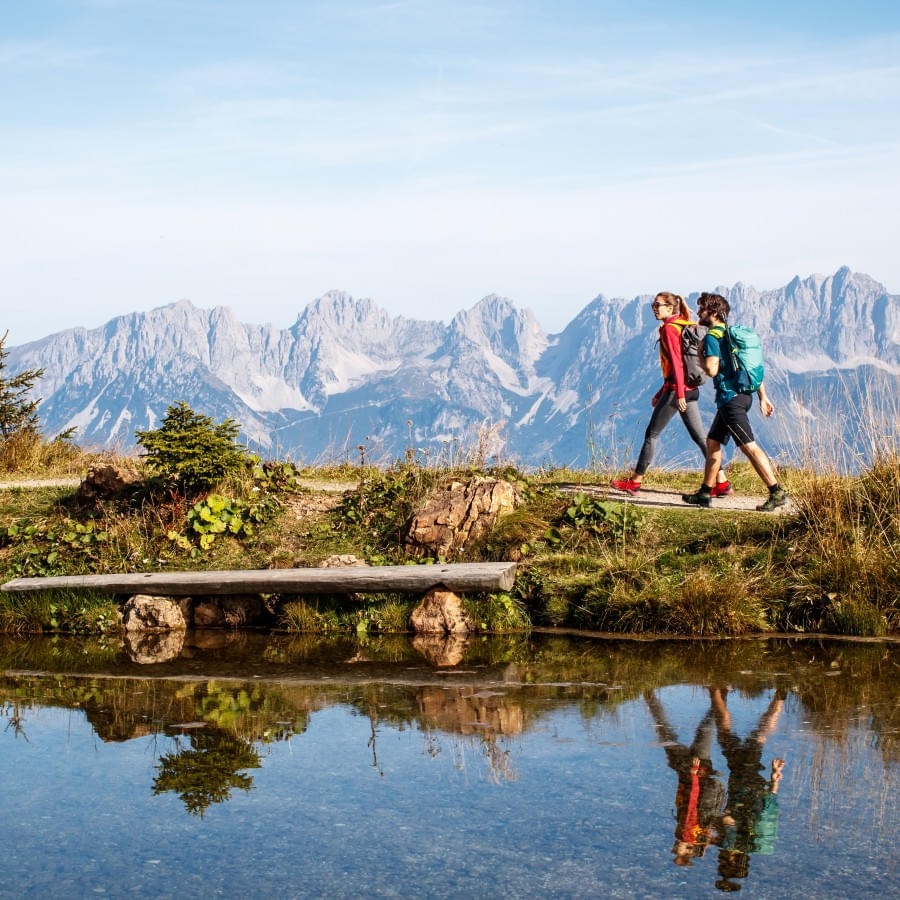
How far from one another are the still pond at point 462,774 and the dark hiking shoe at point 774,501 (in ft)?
9.39

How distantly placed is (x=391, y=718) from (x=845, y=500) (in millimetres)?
5817

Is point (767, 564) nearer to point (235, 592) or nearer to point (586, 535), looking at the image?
point (586, 535)

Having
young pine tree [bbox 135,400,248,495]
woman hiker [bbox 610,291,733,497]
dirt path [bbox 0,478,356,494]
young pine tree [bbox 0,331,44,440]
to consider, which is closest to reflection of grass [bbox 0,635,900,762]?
young pine tree [bbox 135,400,248,495]

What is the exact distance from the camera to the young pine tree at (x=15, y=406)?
21578mm

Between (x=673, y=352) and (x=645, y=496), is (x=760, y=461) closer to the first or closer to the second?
(x=673, y=352)

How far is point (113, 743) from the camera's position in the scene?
711 cm

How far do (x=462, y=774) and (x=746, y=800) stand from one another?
154cm

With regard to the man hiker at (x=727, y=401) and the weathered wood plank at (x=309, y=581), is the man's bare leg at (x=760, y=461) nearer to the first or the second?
the man hiker at (x=727, y=401)

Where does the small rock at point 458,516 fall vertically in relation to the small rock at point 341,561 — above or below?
above

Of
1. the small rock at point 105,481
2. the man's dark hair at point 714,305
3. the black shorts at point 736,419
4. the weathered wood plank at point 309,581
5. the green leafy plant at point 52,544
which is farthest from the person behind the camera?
the small rock at point 105,481

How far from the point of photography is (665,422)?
13500 mm

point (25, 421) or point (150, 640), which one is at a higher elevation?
point (25, 421)

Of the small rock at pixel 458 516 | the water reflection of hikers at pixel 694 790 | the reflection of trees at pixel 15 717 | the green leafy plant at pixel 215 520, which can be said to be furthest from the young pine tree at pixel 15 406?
the water reflection of hikers at pixel 694 790

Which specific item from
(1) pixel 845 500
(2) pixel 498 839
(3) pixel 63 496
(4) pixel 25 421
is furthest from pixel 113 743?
(4) pixel 25 421
